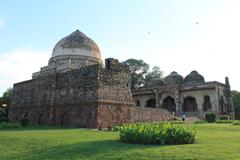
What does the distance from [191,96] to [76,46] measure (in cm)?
1593

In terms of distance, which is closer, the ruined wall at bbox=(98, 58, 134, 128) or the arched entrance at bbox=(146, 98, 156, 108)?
the ruined wall at bbox=(98, 58, 134, 128)

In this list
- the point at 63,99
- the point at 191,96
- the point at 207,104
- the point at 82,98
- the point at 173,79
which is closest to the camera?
the point at 82,98

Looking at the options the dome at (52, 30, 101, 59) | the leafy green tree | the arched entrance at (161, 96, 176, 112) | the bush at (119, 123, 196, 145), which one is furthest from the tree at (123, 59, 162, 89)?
the bush at (119, 123, 196, 145)

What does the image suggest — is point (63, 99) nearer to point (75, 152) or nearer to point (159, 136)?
point (159, 136)

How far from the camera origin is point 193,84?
31.3 metres

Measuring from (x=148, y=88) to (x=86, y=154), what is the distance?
29492 mm

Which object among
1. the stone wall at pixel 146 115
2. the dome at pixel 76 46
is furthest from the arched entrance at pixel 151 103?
the dome at pixel 76 46

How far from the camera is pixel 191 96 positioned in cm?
3200

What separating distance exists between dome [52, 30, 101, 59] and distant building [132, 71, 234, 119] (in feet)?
40.1

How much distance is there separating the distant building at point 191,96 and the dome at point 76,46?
12.2 m

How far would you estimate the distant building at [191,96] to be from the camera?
29.8 metres

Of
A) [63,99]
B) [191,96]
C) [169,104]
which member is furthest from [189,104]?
[63,99]

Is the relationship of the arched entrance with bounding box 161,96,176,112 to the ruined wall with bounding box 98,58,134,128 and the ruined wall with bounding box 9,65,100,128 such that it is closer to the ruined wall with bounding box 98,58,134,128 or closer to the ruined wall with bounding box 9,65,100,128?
the ruined wall with bounding box 98,58,134,128

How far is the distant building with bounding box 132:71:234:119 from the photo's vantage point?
1174 inches
